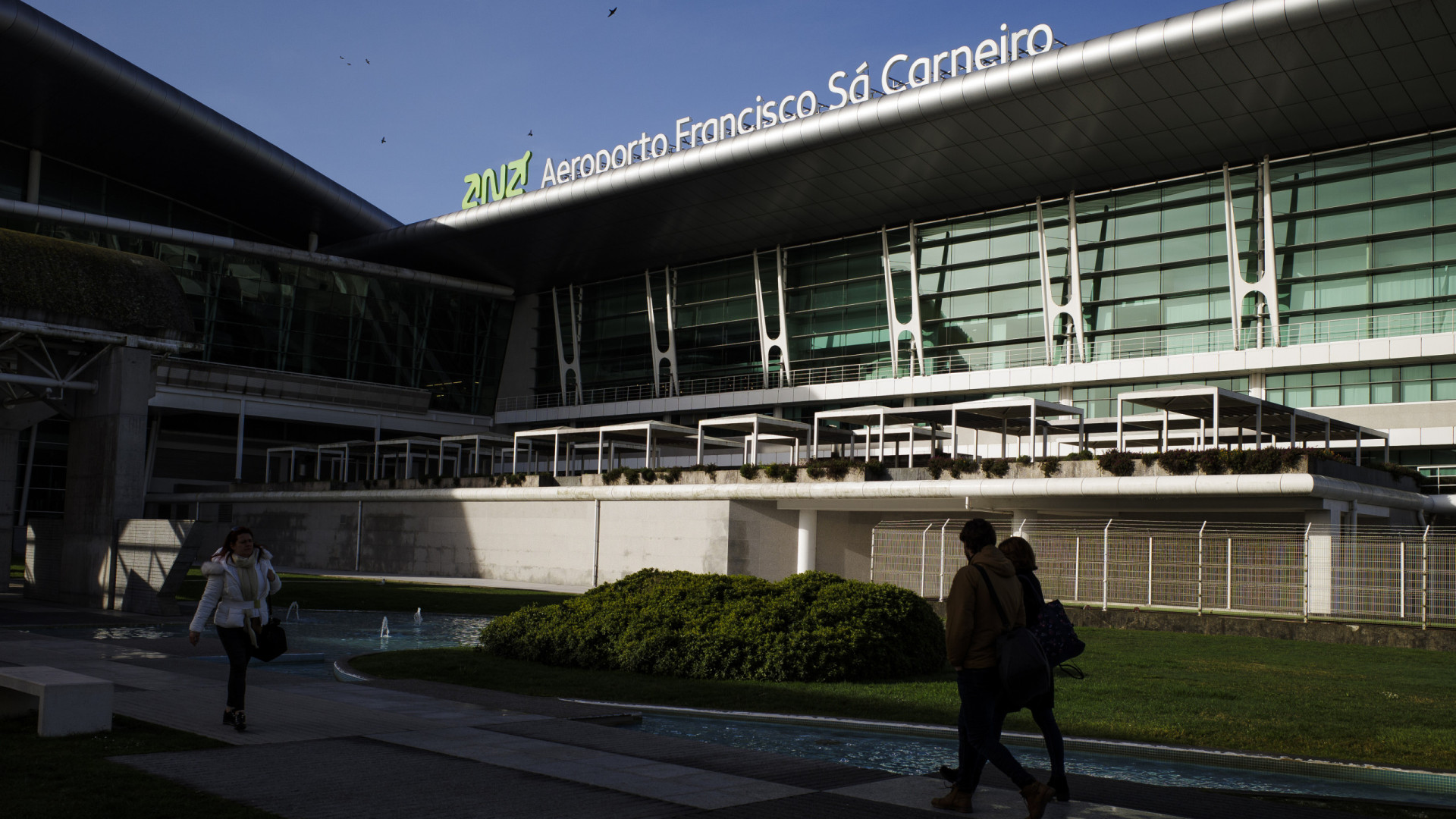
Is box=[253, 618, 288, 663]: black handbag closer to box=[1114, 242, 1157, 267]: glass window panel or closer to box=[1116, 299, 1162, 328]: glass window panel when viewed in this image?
box=[1116, 299, 1162, 328]: glass window panel

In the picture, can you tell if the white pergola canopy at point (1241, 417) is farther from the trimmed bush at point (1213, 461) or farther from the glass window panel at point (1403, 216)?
the glass window panel at point (1403, 216)

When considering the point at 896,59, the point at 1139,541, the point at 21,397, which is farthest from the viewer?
the point at 896,59

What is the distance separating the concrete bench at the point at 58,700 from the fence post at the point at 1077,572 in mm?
22613

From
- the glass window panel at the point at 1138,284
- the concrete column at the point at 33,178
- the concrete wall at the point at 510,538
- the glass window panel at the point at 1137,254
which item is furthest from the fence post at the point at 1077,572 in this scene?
the concrete column at the point at 33,178

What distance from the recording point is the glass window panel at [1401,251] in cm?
4412

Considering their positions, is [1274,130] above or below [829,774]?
above

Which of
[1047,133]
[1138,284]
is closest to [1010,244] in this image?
[1138,284]

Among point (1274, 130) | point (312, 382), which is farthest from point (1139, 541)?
point (312, 382)

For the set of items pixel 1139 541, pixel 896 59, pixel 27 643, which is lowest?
pixel 27 643

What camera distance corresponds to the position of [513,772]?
8.46 m

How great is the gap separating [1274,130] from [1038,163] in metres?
9.01

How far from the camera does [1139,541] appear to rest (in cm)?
2867

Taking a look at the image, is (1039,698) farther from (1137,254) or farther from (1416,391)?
(1137,254)

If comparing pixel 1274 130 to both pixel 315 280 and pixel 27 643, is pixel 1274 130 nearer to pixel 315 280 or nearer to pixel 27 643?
pixel 27 643
